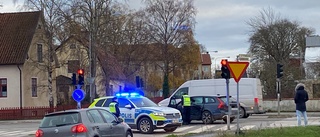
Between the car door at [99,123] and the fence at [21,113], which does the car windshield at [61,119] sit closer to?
the car door at [99,123]

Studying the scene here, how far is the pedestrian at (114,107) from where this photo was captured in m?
24.0

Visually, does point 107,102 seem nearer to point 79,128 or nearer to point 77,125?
point 77,125

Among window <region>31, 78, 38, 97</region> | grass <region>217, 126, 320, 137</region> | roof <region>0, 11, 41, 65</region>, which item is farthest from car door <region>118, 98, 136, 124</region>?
window <region>31, 78, 38, 97</region>

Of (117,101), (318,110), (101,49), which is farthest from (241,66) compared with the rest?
(101,49)

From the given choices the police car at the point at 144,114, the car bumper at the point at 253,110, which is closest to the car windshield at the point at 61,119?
the police car at the point at 144,114

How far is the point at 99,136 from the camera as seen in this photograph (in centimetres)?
1633

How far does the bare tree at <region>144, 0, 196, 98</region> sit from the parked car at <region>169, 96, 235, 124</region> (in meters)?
41.9

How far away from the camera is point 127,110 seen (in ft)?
81.6

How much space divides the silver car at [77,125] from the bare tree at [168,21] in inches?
2162

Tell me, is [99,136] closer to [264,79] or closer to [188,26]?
[264,79]

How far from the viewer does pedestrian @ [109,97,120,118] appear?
24.0 m

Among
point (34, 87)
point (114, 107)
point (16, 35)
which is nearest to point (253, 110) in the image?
point (114, 107)

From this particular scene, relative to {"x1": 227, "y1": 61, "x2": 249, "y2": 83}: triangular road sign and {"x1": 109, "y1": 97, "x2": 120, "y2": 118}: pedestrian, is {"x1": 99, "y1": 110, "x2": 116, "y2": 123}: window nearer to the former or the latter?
{"x1": 227, "y1": 61, "x2": 249, "y2": 83}: triangular road sign

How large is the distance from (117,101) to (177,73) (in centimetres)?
5165
